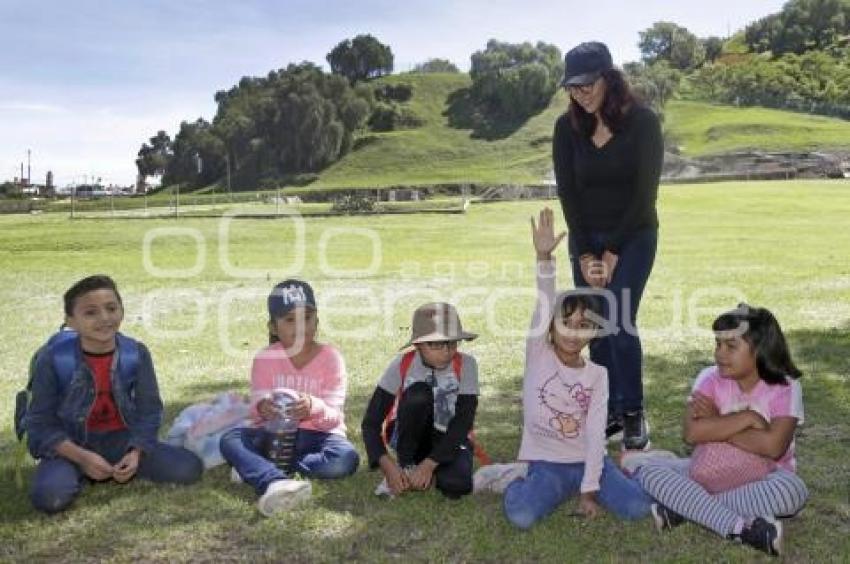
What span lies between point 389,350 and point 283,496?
614cm

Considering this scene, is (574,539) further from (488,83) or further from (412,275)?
(488,83)

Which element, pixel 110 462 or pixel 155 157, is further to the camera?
pixel 155 157

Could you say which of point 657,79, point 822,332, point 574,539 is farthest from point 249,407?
point 657,79

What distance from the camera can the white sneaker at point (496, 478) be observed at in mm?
5996

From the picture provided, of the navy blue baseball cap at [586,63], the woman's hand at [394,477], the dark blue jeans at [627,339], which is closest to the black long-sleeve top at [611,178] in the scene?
the dark blue jeans at [627,339]

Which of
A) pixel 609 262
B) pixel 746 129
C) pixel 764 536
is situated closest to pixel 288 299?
pixel 609 262

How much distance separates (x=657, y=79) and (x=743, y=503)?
165790mm

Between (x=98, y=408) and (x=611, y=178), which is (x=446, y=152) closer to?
(x=611, y=178)

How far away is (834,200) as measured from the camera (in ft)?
168

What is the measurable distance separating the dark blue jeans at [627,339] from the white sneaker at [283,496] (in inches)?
103

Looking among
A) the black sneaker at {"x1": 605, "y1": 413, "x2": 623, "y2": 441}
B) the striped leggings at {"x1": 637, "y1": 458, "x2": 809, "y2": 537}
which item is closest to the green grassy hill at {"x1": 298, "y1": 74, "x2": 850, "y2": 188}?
the black sneaker at {"x1": 605, "y1": 413, "x2": 623, "y2": 441}

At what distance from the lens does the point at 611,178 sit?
692 cm

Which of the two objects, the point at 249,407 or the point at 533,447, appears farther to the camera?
the point at 249,407

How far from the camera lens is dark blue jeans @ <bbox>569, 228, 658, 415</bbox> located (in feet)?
22.6
